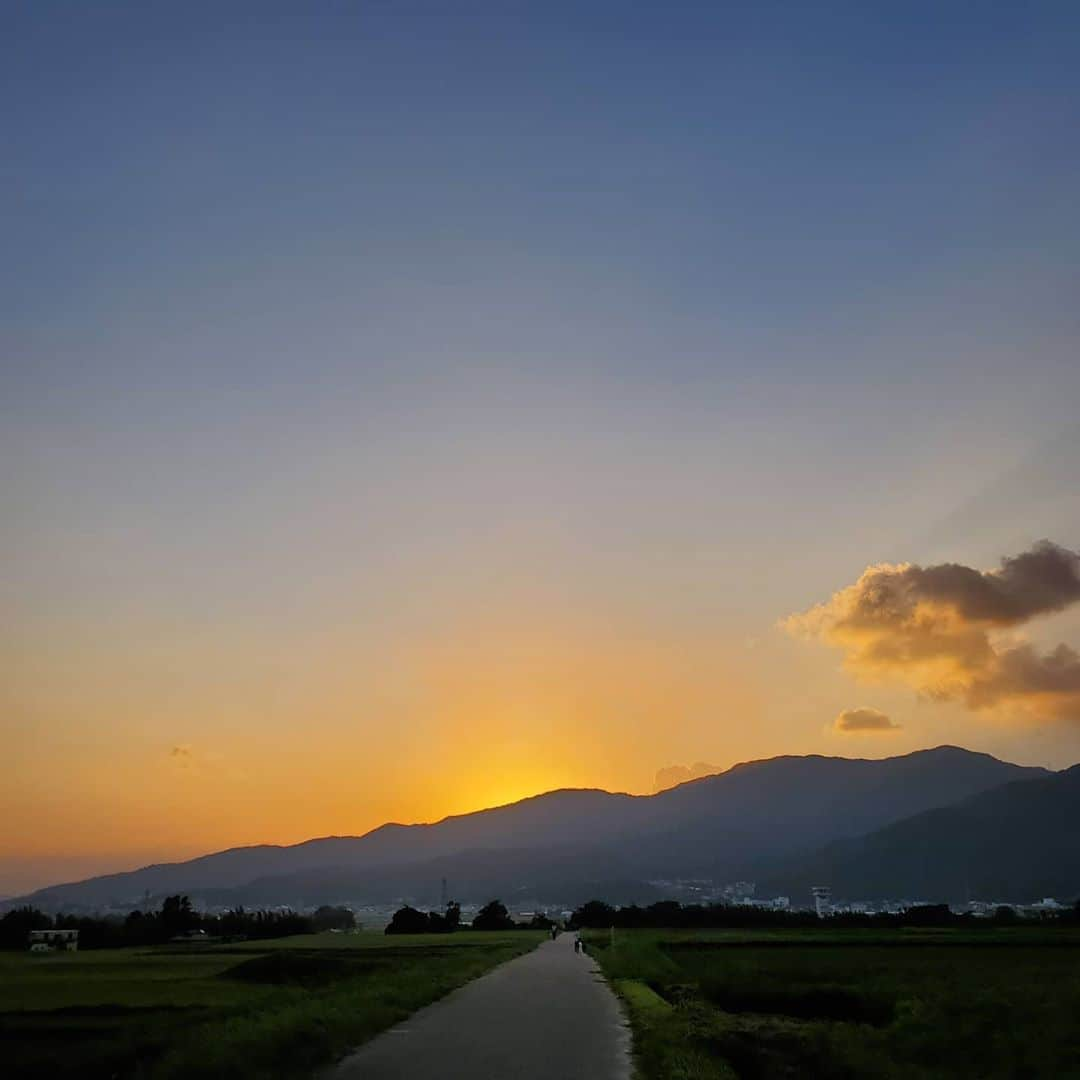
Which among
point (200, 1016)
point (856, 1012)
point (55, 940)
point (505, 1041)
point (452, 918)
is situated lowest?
point (856, 1012)

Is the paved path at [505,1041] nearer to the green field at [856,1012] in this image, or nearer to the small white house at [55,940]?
the green field at [856,1012]

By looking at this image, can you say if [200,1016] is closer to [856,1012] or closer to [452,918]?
[856,1012]

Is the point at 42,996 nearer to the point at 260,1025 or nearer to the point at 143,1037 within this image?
the point at 143,1037

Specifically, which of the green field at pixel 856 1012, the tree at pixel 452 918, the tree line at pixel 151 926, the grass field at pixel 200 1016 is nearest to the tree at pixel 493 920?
the tree at pixel 452 918

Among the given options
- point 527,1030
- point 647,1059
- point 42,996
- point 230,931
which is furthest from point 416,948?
point 647,1059

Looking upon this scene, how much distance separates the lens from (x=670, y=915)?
113m

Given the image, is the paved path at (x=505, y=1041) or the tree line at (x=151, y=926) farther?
the tree line at (x=151, y=926)

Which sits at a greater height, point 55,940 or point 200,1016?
point 55,940

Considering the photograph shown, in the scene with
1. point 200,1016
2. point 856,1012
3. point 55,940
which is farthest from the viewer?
point 55,940

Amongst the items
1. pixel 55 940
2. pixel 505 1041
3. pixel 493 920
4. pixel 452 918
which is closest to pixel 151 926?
pixel 55 940

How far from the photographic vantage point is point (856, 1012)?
34031mm

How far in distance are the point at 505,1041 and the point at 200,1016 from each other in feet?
35.5

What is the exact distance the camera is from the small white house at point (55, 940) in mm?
87875

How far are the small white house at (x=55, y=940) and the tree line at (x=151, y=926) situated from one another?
59 centimetres
